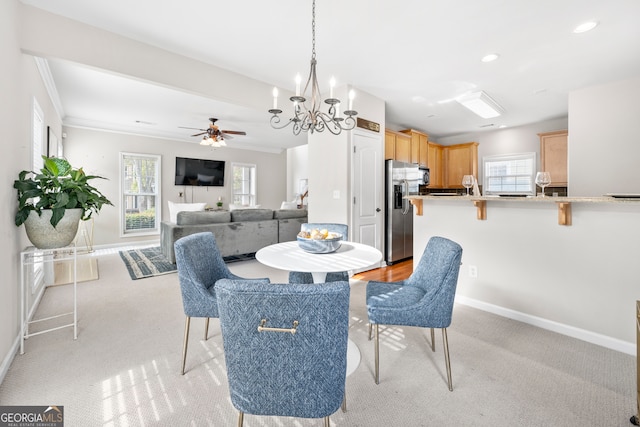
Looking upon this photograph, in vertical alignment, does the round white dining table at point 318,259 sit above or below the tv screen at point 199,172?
below

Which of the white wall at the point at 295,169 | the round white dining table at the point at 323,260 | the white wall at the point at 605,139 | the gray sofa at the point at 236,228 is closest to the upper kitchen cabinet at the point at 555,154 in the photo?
the white wall at the point at 605,139

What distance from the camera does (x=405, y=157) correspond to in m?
5.30

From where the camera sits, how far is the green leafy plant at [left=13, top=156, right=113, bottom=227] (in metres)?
2.02

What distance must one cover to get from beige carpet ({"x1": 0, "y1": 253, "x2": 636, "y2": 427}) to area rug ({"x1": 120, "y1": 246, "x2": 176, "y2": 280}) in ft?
5.02

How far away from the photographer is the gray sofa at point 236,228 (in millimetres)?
4273

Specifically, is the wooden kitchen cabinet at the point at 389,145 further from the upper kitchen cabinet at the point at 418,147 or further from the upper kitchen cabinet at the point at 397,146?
the upper kitchen cabinet at the point at 418,147

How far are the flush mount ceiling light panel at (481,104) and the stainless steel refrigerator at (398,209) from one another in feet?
3.99

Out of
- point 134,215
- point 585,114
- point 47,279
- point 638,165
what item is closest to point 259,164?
point 134,215

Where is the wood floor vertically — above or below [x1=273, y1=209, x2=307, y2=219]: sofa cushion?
below

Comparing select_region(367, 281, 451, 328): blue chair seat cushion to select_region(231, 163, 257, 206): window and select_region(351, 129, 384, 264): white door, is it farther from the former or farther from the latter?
select_region(231, 163, 257, 206): window

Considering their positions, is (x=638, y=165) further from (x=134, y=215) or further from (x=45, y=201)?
(x=134, y=215)

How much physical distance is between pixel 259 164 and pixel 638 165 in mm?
7530

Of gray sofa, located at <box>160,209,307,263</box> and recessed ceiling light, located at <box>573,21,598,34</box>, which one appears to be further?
gray sofa, located at <box>160,209,307,263</box>

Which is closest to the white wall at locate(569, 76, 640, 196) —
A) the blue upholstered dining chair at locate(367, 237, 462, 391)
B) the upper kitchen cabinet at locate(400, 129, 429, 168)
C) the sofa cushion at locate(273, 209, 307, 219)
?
the upper kitchen cabinet at locate(400, 129, 429, 168)
